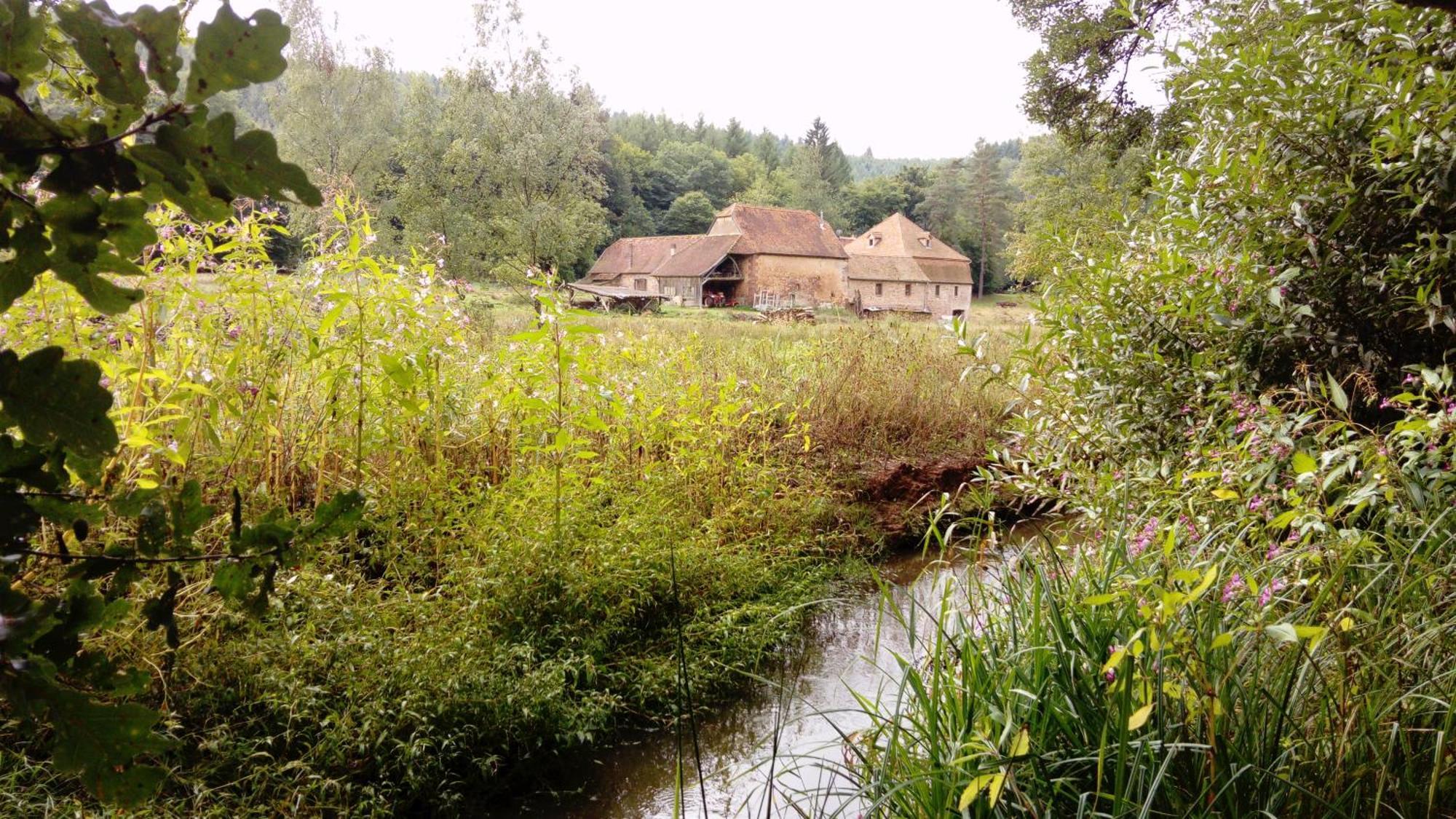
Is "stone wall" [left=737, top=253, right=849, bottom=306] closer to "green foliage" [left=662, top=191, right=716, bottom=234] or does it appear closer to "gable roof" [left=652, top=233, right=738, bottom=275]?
"gable roof" [left=652, top=233, right=738, bottom=275]

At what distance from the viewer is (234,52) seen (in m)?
0.63

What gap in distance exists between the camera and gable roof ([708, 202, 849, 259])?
110 feet

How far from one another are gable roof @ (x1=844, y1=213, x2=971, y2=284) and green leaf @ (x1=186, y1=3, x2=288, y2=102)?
122 feet

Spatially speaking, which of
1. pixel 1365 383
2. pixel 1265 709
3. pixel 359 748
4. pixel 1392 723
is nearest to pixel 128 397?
pixel 359 748

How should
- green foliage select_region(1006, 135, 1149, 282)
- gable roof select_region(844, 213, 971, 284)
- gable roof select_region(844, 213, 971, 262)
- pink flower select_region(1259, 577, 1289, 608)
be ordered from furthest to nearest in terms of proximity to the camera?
gable roof select_region(844, 213, 971, 262) < gable roof select_region(844, 213, 971, 284) < green foliage select_region(1006, 135, 1149, 282) < pink flower select_region(1259, 577, 1289, 608)

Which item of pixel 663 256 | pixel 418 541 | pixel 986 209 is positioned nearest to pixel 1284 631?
pixel 418 541

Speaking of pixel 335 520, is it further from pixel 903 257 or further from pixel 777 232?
pixel 903 257

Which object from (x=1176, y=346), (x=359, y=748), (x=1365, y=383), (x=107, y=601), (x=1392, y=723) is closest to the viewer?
(x=107, y=601)

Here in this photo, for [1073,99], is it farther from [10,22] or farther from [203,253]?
[10,22]

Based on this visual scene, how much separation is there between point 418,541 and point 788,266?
31237 mm

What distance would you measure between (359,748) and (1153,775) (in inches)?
98.6

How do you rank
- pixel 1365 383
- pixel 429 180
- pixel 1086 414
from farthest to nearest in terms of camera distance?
pixel 429 180
pixel 1086 414
pixel 1365 383

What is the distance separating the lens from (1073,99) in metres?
9.78

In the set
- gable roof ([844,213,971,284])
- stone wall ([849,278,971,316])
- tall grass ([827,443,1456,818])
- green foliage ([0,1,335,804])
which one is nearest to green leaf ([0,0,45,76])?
green foliage ([0,1,335,804])
